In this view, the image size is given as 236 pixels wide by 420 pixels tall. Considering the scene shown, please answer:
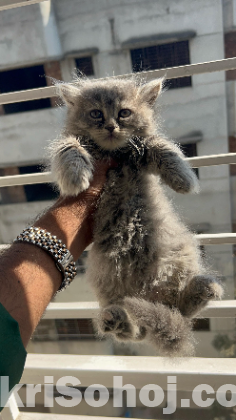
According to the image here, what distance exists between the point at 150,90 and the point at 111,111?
9.5 inches

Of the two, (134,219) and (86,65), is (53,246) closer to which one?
(134,219)

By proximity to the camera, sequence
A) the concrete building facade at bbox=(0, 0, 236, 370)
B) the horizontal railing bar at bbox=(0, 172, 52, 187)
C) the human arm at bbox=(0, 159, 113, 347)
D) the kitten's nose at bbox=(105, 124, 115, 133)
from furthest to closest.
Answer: the concrete building facade at bbox=(0, 0, 236, 370), the horizontal railing bar at bbox=(0, 172, 52, 187), the kitten's nose at bbox=(105, 124, 115, 133), the human arm at bbox=(0, 159, 113, 347)

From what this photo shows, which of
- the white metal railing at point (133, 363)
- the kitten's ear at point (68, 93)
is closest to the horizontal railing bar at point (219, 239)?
the white metal railing at point (133, 363)

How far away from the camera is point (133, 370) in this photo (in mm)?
1337

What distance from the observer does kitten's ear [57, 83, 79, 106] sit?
1.33m

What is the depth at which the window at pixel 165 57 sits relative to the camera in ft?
8.07

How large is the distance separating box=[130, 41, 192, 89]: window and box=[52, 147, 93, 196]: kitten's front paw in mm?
1603

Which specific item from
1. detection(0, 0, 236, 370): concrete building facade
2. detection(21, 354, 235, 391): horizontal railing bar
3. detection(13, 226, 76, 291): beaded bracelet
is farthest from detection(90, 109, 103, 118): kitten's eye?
detection(0, 0, 236, 370): concrete building facade

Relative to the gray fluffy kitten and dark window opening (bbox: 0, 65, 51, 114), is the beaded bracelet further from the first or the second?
dark window opening (bbox: 0, 65, 51, 114)

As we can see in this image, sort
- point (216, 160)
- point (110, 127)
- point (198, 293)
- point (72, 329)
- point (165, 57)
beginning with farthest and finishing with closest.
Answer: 1. point (72, 329)
2. point (165, 57)
3. point (216, 160)
4. point (110, 127)
5. point (198, 293)

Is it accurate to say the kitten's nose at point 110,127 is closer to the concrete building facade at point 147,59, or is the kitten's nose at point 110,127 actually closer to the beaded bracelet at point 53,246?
the beaded bracelet at point 53,246

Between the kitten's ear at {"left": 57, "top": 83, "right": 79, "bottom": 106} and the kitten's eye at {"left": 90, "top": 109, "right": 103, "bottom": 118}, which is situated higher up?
the kitten's ear at {"left": 57, "top": 83, "right": 79, "bottom": 106}

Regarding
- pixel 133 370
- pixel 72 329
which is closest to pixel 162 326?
pixel 133 370

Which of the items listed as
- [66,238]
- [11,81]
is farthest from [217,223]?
[11,81]
